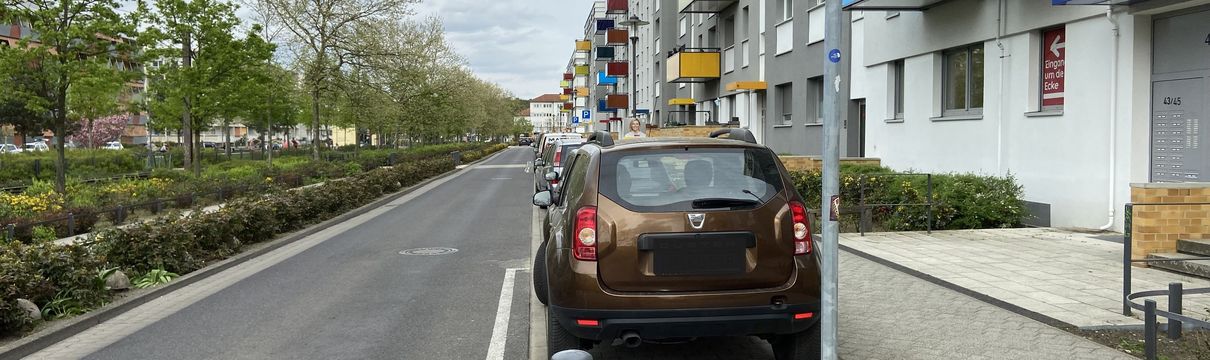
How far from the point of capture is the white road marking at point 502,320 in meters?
5.77

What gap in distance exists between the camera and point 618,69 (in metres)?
52.1

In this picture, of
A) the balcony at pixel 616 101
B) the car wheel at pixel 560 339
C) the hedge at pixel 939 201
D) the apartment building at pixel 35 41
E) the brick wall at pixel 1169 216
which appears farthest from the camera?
the balcony at pixel 616 101

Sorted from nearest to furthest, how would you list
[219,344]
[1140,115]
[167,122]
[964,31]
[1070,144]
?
[219,344]
[1140,115]
[1070,144]
[964,31]
[167,122]

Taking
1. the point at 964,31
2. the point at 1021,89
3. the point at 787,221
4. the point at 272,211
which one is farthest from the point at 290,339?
the point at 964,31

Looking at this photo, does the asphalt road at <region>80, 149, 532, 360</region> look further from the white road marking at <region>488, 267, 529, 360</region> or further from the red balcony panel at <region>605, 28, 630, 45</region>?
the red balcony panel at <region>605, 28, 630, 45</region>

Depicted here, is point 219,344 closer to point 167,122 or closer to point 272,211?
point 272,211

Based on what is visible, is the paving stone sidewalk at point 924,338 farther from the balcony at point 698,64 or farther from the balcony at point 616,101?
the balcony at point 616,101

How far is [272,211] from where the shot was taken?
1227 cm

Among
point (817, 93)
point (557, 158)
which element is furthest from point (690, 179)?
point (817, 93)

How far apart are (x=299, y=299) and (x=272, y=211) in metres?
4.99

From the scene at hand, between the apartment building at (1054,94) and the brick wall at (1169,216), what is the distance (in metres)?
2.36

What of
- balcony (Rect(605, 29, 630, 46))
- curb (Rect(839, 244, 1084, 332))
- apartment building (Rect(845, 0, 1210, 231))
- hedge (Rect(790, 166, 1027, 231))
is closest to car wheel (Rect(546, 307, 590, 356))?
curb (Rect(839, 244, 1084, 332))

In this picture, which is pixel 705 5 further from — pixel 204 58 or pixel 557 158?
pixel 204 58

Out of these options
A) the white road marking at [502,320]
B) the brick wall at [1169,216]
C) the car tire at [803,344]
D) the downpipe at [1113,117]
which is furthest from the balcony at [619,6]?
the car tire at [803,344]
